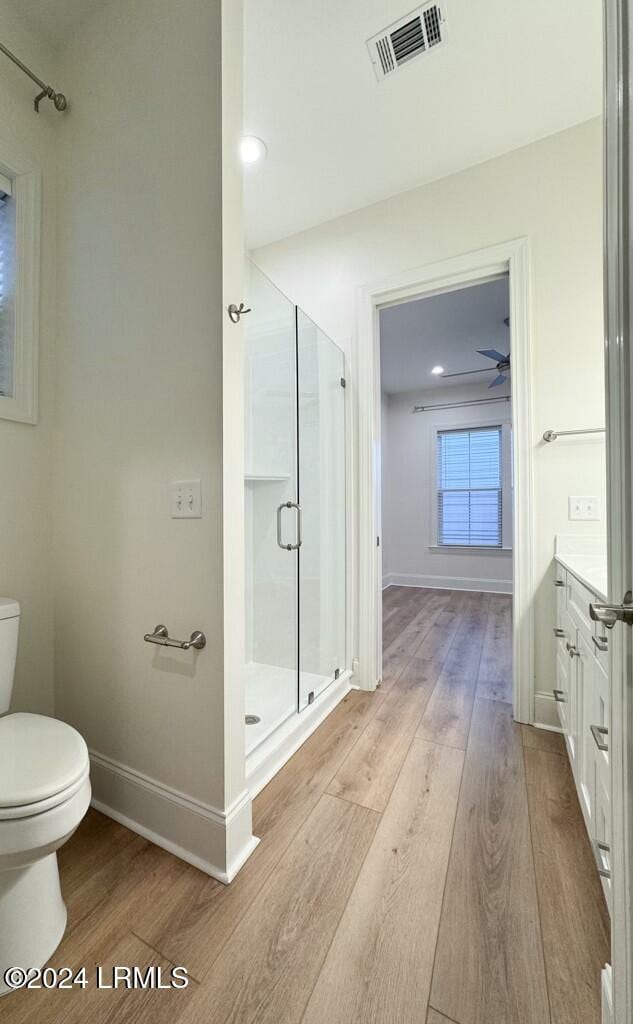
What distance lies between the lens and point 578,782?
4.64ft

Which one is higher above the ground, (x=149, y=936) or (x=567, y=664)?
(x=567, y=664)

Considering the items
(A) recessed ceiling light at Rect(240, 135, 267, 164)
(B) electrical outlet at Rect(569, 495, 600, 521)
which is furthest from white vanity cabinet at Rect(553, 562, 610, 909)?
(A) recessed ceiling light at Rect(240, 135, 267, 164)

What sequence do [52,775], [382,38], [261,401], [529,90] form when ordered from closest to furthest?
1. [52,775]
2. [382,38]
3. [529,90]
4. [261,401]

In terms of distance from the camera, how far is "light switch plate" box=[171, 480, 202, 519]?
1224mm

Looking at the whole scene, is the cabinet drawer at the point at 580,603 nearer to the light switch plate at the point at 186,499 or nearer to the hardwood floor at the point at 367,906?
the hardwood floor at the point at 367,906

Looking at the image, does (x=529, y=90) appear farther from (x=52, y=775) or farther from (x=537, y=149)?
(x=52, y=775)

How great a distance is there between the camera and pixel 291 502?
7.14 ft

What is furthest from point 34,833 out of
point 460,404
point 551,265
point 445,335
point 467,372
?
point 460,404

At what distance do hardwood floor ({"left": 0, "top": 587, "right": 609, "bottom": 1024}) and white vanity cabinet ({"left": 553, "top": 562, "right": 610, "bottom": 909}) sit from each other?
0.58ft

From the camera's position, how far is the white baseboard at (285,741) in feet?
5.10

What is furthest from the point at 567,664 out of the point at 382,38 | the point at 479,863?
the point at 382,38

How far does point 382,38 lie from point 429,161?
2.10 feet

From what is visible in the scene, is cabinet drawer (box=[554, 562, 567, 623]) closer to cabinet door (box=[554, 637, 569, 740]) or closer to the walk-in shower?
cabinet door (box=[554, 637, 569, 740])

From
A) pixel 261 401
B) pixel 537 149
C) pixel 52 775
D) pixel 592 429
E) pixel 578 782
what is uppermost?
pixel 537 149
